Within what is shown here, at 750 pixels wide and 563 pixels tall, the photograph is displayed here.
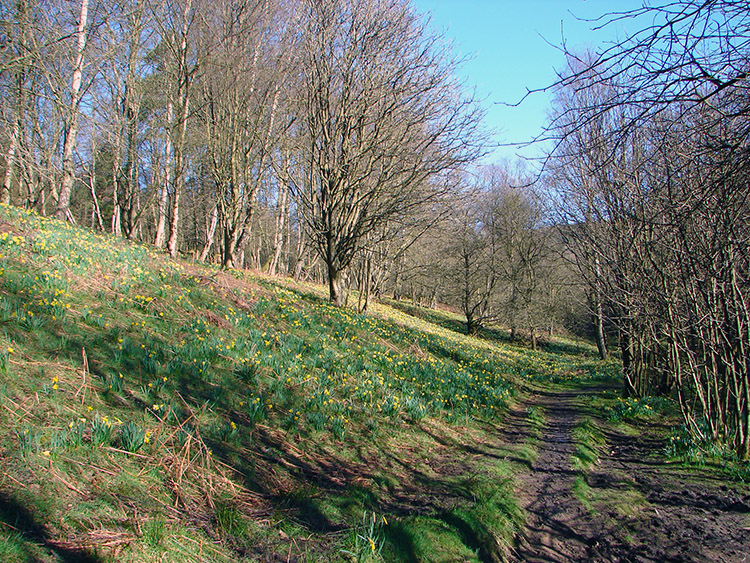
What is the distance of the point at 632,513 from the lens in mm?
4242

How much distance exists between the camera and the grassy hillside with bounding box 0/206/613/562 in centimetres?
275

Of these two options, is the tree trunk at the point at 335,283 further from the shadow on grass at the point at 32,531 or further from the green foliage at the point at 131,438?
the shadow on grass at the point at 32,531

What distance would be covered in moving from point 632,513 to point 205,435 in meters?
→ 4.25

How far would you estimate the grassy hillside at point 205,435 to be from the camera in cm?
275

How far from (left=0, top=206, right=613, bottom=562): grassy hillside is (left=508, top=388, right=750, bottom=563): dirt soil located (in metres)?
0.33

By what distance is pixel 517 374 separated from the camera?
13.4 metres

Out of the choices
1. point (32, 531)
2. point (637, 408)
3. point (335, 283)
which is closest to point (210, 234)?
point (335, 283)

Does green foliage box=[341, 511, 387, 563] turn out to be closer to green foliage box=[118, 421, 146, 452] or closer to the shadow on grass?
the shadow on grass

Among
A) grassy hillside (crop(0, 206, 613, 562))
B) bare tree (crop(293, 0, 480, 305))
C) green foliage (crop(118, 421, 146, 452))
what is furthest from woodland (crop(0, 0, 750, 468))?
green foliage (crop(118, 421, 146, 452))

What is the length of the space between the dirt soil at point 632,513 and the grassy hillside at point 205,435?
0.33m

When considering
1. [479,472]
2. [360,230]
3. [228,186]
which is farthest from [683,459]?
[228,186]

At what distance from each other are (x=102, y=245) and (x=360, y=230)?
20.9 ft

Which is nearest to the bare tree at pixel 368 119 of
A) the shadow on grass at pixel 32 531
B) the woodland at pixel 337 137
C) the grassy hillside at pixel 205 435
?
the woodland at pixel 337 137

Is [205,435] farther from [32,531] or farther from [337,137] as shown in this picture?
[337,137]
